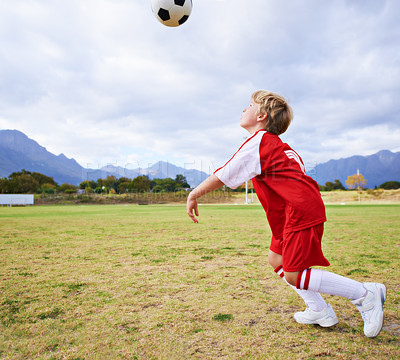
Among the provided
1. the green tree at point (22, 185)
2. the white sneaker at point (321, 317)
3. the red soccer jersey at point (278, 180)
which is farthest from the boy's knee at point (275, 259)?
the green tree at point (22, 185)

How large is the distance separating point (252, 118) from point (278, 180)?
0.54 metres

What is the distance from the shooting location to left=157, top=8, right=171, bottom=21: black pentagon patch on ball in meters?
5.45

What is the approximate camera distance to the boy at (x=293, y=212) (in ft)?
6.00

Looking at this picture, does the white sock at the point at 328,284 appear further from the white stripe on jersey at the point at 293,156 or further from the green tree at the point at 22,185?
the green tree at the point at 22,185

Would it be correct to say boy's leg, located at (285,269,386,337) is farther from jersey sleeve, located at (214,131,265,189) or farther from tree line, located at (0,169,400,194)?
tree line, located at (0,169,400,194)

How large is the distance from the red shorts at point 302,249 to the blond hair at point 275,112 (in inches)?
29.3

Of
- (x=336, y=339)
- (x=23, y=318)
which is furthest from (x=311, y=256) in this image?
(x=23, y=318)

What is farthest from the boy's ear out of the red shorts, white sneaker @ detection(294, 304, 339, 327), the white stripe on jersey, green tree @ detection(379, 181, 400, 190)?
green tree @ detection(379, 181, 400, 190)

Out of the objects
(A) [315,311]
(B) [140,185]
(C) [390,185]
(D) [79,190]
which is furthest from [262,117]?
(D) [79,190]

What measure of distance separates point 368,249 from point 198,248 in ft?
9.74

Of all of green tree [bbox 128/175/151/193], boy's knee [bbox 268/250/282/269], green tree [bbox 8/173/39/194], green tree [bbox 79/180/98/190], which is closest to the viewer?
boy's knee [bbox 268/250/282/269]

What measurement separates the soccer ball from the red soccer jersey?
4517mm

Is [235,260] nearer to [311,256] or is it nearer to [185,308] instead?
[185,308]

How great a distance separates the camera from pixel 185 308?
2.41 meters
